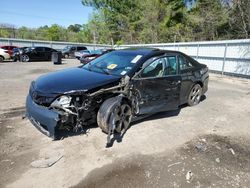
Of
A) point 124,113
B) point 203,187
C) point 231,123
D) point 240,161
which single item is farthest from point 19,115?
point 231,123

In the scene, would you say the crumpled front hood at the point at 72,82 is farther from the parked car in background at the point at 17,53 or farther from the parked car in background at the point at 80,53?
the parked car in background at the point at 80,53

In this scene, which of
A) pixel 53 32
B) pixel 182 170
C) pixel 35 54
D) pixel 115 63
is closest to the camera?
pixel 182 170

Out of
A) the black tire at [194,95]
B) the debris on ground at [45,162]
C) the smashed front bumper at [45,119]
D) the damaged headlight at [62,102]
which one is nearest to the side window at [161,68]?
the black tire at [194,95]

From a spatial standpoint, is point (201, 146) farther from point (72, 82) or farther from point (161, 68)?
point (72, 82)

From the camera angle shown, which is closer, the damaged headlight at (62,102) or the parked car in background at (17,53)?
the damaged headlight at (62,102)

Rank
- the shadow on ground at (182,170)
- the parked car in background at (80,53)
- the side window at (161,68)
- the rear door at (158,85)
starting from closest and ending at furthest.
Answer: the shadow on ground at (182,170) → the rear door at (158,85) → the side window at (161,68) → the parked car in background at (80,53)

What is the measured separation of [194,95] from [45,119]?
4.17m

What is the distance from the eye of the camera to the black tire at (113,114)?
3.76 m

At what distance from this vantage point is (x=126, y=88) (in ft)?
13.4

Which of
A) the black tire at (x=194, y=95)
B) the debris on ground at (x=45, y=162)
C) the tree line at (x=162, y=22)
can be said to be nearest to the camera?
the debris on ground at (x=45, y=162)

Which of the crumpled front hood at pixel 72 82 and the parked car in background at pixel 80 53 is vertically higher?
the parked car in background at pixel 80 53

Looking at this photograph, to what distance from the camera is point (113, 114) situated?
3791 mm

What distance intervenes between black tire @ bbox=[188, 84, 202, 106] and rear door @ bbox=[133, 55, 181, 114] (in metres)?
0.96

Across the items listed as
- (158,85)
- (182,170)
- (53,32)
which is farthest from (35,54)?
(53,32)
